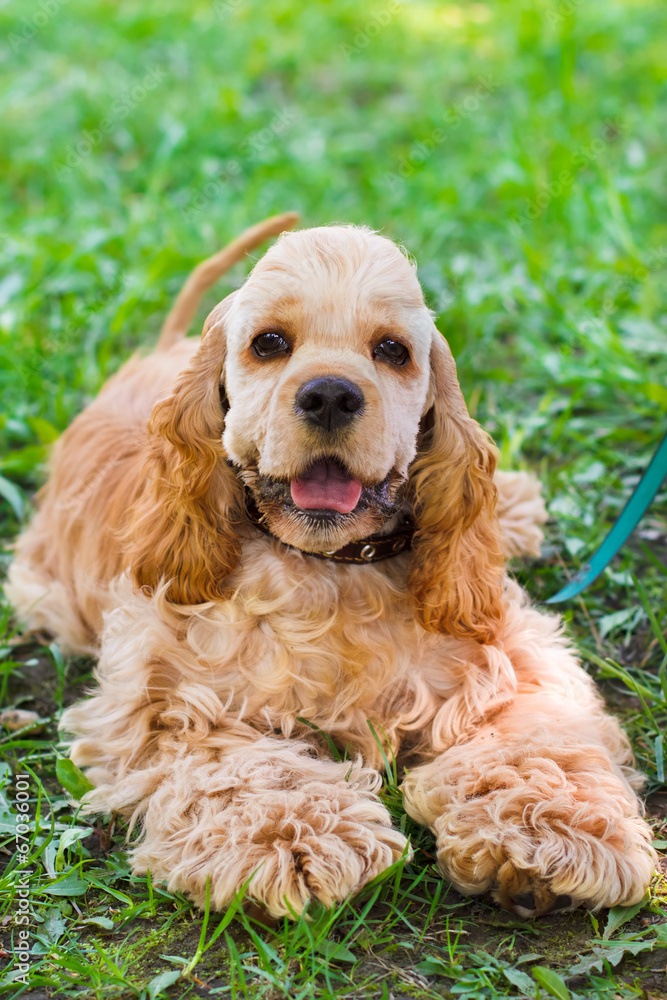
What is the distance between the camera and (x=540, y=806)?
212 cm

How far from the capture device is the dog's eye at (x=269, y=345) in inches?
88.0

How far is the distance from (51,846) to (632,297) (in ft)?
13.0

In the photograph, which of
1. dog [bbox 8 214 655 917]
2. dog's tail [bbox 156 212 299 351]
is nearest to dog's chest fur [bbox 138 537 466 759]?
dog [bbox 8 214 655 917]

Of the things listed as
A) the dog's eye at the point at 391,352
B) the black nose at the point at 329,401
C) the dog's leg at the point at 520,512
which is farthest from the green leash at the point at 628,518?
the black nose at the point at 329,401

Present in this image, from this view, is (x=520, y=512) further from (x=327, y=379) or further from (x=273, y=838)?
(x=273, y=838)

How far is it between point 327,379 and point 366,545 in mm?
529

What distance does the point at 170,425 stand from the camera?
7.98 feet

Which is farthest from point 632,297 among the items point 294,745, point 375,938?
point 375,938

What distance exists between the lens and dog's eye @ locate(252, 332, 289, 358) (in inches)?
88.0

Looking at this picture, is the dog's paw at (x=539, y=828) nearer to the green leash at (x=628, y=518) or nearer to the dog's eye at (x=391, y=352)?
the green leash at (x=628, y=518)

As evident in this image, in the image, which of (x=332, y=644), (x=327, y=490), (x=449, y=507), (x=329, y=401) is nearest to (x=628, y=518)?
(x=449, y=507)

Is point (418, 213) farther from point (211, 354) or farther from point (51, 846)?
point (51, 846)

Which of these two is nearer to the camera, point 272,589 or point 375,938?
point 375,938

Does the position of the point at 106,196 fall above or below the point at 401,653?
above
